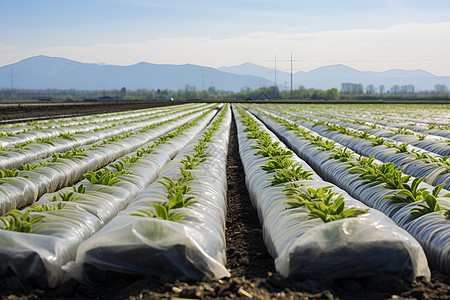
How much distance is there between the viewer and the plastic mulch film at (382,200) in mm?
3822

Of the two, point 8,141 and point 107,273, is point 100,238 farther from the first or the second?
point 8,141

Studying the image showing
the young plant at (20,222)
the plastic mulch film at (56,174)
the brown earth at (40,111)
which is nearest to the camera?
the young plant at (20,222)

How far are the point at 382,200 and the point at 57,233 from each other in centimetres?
386

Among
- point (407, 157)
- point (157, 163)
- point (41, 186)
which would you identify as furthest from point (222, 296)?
point (407, 157)

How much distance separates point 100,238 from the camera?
3367 mm

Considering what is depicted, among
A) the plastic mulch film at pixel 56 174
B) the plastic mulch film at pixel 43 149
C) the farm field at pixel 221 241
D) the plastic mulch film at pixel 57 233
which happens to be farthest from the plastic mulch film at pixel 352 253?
the plastic mulch film at pixel 43 149

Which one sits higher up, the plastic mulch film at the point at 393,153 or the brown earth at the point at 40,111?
the brown earth at the point at 40,111

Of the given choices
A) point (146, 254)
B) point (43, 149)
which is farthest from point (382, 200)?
point (43, 149)

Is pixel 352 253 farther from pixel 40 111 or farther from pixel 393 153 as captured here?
pixel 40 111

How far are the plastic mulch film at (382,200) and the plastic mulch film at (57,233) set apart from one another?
133 inches

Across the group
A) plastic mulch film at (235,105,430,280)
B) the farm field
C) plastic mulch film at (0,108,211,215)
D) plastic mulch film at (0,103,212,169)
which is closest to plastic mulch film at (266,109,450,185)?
the farm field

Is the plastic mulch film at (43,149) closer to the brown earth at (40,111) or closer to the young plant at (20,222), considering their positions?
the young plant at (20,222)

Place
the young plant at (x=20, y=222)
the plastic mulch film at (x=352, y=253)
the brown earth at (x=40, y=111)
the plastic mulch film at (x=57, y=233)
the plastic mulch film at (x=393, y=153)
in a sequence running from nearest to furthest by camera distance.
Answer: the plastic mulch film at (x=352, y=253)
the plastic mulch film at (x=57, y=233)
the young plant at (x=20, y=222)
the plastic mulch film at (x=393, y=153)
the brown earth at (x=40, y=111)

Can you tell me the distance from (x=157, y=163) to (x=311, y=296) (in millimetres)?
5893
